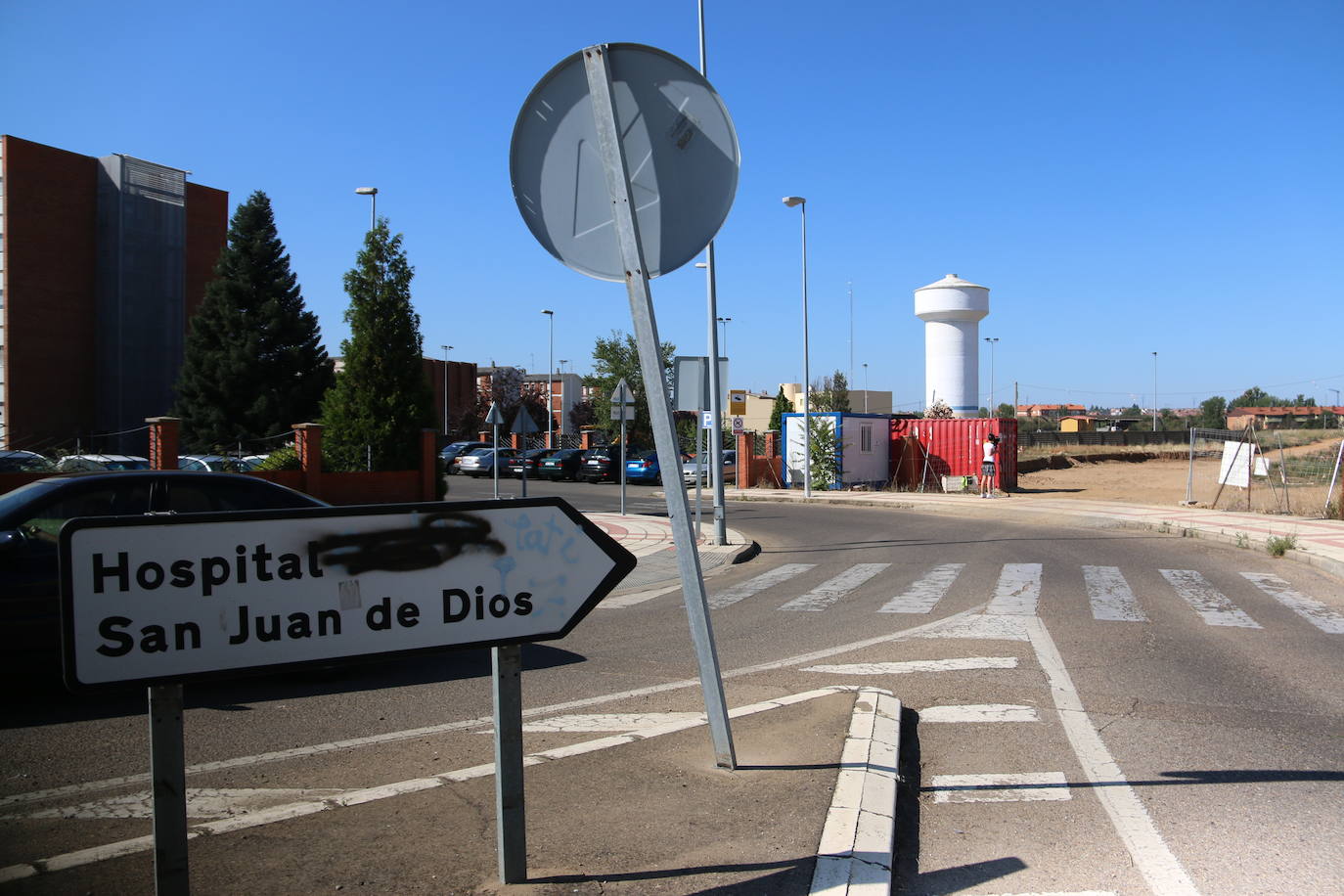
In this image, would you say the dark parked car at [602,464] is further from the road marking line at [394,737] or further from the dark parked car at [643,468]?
the road marking line at [394,737]

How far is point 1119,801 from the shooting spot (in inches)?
174

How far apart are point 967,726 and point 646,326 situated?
10.7ft

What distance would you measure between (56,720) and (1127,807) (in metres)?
5.88

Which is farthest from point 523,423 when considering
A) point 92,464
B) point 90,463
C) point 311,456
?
point 90,463

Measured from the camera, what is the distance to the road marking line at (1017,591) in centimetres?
977

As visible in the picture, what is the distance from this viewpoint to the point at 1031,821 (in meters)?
4.18

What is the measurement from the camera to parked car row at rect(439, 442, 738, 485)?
3741cm

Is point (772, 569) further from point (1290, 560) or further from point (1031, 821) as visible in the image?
point (1031, 821)

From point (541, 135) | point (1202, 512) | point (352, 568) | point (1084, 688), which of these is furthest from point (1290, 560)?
point (352, 568)

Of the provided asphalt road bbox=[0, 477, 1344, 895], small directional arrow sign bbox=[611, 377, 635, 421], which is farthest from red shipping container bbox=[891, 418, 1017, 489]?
asphalt road bbox=[0, 477, 1344, 895]

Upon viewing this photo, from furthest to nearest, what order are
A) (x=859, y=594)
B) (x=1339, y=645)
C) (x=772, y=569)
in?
(x=772, y=569)
(x=859, y=594)
(x=1339, y=645)

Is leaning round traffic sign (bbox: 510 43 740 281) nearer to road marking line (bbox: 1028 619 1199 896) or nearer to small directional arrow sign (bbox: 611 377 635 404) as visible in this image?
road marking line (bbox: 1028 619 1199 896)

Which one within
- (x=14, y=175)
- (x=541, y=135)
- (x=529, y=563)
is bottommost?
(x=529, y=563)

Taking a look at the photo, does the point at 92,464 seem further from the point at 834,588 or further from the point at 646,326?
the point at 646,326
